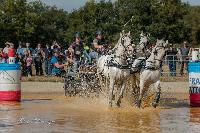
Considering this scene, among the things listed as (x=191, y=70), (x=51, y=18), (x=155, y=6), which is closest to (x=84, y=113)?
(x=191, y=70)

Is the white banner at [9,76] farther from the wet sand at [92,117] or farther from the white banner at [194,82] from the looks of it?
the white banner at [194,82]

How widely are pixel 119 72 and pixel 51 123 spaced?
4.30 metres

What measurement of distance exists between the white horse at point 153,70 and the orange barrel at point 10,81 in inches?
194

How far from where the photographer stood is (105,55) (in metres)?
21.7

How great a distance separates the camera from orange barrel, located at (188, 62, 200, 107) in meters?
21.3

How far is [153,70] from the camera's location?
19.8 m

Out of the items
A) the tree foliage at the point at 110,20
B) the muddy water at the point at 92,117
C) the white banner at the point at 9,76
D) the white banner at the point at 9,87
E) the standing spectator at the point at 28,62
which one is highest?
the tree foliage at the point at 110,20

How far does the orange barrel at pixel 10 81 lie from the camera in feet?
73.8

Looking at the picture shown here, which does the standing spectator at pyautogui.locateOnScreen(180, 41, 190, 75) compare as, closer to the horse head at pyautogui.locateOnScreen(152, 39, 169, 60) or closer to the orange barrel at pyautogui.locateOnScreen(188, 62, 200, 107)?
the orange barrel at pyautogui.locateOnScreen(188, 62, 200, 107)

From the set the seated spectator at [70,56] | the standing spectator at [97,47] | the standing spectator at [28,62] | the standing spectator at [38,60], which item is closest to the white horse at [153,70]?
the standing spectator at [97,47]

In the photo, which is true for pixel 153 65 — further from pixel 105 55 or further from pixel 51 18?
pixel 51 18

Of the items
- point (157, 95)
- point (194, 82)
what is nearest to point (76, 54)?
point (194, 82)

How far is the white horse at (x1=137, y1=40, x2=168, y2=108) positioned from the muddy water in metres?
0.68

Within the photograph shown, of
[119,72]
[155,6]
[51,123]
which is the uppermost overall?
[155,6]
